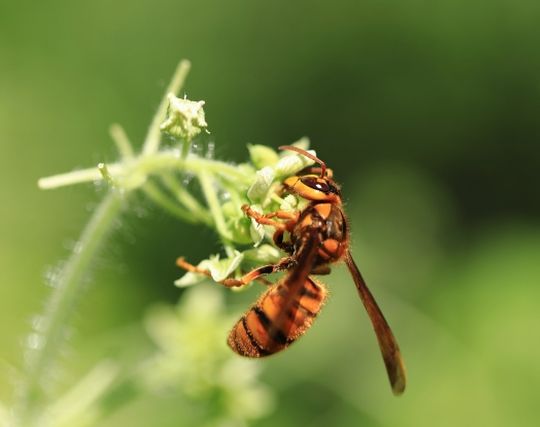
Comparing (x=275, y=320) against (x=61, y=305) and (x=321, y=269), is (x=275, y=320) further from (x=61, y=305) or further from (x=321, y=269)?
(x=61, y=305)

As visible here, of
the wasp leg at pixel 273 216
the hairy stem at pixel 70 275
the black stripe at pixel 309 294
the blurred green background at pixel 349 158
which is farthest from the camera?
the blurred green background at pixel 349 158

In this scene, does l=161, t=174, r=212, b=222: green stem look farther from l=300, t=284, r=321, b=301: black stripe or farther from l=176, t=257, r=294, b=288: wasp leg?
l=300, t=284, r=321, b=301: black stripe

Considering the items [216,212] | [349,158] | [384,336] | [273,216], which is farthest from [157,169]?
[349,158]

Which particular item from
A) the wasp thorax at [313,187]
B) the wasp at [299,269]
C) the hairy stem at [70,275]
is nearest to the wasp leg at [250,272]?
the wasp at [299,269]

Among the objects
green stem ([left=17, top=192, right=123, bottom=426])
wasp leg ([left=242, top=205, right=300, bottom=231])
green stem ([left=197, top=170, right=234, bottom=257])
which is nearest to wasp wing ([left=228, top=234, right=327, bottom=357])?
wasp leg ([left=242, top=205, right=300, bottom=231])

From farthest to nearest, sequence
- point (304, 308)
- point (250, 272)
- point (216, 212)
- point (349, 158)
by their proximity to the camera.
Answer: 1. point (349, 158)
2. point (304, 308)
3. point (250, 272)
4. point (216, 212)

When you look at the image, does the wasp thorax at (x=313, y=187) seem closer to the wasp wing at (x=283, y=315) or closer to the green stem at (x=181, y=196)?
the wasp wing at (x=283, y=315)

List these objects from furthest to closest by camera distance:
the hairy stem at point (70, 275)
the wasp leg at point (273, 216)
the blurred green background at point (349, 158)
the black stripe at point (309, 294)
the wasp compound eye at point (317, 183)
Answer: the blurred green background at point (349, 158)
the black stripe at point (309, 294)
the wasp compound eye at point (317, 183)
the hairy stem at point (70, 275)
the wasp leg at point (273, 216)

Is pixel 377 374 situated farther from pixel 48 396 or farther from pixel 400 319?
pixel 48 396
